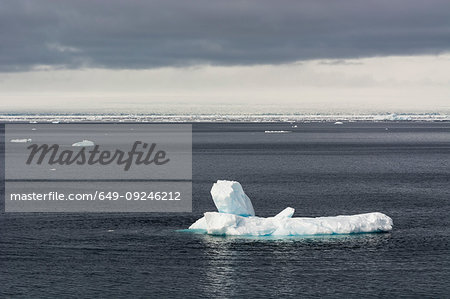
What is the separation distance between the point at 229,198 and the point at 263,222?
2.93m

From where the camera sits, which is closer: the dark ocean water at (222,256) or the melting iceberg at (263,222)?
the dark ocean water at (222,256)

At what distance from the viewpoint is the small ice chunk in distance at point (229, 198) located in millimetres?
49531

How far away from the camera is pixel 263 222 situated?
162 ft

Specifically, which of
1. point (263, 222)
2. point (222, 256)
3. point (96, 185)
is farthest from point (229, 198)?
point (96, 185)

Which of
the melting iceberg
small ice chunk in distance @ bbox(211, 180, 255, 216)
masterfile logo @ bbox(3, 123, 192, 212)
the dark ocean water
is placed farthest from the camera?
masterfile logo @ bbox(3, 123, 192, 212)

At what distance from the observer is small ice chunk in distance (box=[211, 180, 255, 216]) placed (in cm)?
4953

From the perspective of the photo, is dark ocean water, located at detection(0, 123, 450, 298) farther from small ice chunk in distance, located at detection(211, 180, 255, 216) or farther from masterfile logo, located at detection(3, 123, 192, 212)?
masterfile logo, located at detection(3, 123, 192, 212)

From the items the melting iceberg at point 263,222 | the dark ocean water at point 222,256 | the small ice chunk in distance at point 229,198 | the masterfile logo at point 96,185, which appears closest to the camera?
the dark ocean water at point 222,256

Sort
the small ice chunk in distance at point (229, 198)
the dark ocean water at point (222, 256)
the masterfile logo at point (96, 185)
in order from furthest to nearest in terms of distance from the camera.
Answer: the masterfile logo at point (96, 185) < the small ice chunk in distance at point (229, 198) < the dark ocean water at point (222, 256)

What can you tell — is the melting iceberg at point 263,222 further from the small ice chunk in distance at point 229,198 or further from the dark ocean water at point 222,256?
the dark ocean water at point 222,256

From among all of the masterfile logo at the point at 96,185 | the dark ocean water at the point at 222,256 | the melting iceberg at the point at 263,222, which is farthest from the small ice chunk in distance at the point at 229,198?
the masterfile logo at the point at 96,185

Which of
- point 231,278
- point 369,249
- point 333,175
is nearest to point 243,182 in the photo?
point 333,175

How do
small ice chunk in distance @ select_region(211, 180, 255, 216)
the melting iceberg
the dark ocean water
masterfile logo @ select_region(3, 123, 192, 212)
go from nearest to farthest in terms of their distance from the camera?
the dark ocean water
the melting iceberg
small ice chunk in distance @ select_region(211, 180, 255, 216)
masterfile logo @ select_region(3, 123, 192, 212)

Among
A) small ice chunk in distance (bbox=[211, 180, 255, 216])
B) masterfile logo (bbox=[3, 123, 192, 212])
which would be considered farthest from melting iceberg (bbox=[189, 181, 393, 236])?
masterfile logo (bbox=[3, 123, 192, 212])
